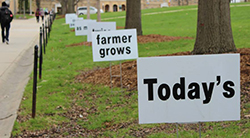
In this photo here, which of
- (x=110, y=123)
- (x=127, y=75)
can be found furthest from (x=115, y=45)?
(x=110, y=123)

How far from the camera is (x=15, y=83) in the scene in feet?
37.3

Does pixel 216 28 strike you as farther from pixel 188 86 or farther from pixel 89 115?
pixel 188 86

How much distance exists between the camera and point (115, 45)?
29.1 ft

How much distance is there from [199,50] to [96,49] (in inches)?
107

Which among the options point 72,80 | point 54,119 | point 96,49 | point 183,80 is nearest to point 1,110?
point 54,119

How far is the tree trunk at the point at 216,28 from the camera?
10.4 metres

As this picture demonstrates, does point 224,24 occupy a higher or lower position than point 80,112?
higher

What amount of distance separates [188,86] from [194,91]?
0.09 metres

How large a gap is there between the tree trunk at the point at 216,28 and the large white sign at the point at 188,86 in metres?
5.57

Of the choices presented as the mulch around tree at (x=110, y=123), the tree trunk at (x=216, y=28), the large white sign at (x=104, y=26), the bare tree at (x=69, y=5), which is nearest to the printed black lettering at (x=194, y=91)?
the mulch around tree at (x=110, y=123)

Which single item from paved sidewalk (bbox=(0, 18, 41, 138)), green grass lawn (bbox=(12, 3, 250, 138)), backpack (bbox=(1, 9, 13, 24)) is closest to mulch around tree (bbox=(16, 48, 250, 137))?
green grass lawn (bbox=(12, 3, 250, 138))

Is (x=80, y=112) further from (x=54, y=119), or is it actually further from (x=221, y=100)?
(x=221, y=100)

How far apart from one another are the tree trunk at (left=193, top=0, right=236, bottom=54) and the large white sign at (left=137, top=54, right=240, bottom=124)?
5572 mm

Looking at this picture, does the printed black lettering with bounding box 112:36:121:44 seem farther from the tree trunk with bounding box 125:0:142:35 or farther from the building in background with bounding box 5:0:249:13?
the building in background with bounding box 5:0:249:13
